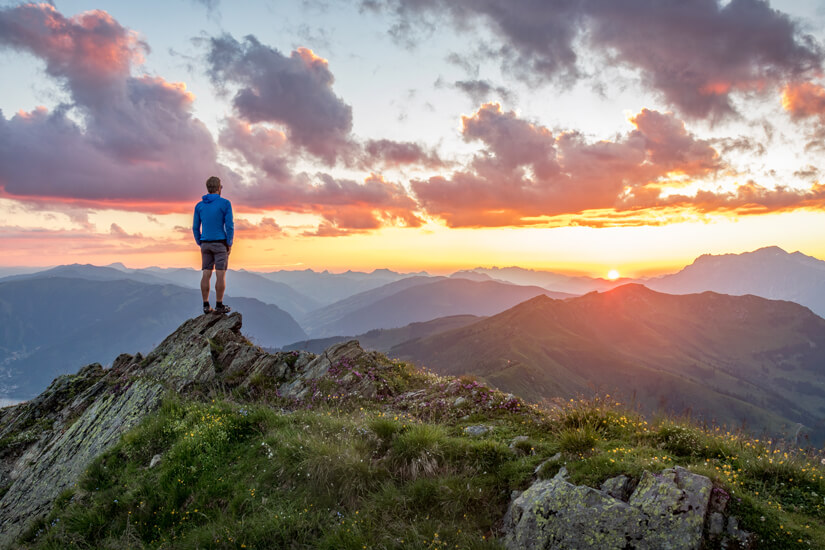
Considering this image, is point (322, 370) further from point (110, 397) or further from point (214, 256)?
point (110, 397)

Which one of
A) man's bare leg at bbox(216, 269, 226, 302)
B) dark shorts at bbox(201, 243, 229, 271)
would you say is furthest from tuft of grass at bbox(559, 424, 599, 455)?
dark shorts at bbox(201, 243, 229, 271)

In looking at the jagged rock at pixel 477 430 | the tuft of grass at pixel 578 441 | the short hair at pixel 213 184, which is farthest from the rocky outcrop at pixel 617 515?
the short hair at pixel 213 184

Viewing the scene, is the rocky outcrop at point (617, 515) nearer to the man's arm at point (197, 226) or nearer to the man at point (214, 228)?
the man at point (214, 228)

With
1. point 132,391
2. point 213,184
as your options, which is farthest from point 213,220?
point 132,391

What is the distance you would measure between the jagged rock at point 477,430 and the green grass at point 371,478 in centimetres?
24

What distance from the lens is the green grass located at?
652cm

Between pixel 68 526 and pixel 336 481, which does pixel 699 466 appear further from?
pixel 68 526

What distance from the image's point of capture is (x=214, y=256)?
1620 centimetres

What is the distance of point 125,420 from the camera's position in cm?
1223

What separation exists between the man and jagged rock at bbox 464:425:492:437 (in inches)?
440

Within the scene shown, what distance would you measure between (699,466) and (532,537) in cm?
313

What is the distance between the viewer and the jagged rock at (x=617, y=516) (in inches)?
228

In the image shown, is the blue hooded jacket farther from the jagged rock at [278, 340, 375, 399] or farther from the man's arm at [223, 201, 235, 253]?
the jagged rock at [278, 340, 375, 399]

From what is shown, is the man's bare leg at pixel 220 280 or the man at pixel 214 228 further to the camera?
the man's bare leg at pixel 220 280
